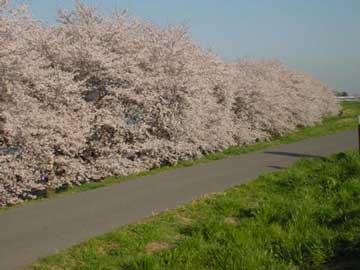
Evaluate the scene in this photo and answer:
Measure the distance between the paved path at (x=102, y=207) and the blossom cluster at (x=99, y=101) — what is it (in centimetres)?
136

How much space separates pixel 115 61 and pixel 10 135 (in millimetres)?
3717

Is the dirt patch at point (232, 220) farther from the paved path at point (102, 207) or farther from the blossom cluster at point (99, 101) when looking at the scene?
the blossom cluster at point (99, 101)

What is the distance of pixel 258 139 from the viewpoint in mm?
19156

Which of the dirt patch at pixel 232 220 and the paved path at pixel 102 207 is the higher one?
the paved path at pixel 102 207

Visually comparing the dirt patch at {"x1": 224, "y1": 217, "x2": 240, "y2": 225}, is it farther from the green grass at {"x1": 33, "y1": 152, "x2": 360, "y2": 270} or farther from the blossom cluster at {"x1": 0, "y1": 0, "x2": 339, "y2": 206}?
the blossom cluster at {"x1": 0, "y1": 0, "x2": 339, "y2": 206}

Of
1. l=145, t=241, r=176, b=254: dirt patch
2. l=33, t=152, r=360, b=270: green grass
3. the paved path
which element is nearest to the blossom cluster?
the paved path

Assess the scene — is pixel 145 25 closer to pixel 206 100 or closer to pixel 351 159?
pixel 206 100

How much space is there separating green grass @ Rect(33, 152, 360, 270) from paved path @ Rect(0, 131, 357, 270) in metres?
0.38

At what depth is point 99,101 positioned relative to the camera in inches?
474

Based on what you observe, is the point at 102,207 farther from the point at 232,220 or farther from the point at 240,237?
the point at 240,237

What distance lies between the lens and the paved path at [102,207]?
5.86 meters

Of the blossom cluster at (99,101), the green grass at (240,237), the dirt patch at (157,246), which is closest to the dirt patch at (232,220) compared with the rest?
the green grass at (240,237)

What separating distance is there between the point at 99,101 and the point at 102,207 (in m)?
4.92

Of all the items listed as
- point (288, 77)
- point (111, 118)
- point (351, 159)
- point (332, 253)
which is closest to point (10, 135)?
point (111, 118)
